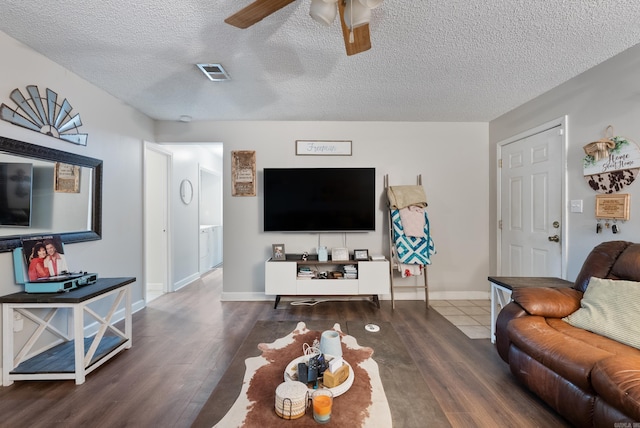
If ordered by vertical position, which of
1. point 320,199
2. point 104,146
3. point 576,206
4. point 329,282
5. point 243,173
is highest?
point 104,146

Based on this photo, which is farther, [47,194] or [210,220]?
[210,220]

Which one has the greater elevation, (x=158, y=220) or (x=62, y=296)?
(x=158, y=220)

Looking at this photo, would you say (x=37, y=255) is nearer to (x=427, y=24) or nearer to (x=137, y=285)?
(x=137, y=285)

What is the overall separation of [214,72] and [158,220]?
8.43 feet

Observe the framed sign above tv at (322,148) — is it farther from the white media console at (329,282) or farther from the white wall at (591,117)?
the white wall at (591,117)

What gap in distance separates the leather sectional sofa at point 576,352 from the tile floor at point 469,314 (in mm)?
777

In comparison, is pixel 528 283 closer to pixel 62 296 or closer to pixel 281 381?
pixel 281 381

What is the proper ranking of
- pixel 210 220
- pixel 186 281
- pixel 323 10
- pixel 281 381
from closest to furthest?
pixel 281 381 → pixel 323 10 → pixel 186 281 → pixel 210 220

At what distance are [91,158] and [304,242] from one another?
239 centimetres

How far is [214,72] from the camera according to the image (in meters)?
2.33

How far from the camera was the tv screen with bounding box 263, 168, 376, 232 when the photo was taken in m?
3.34

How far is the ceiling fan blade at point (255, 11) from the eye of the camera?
1262 millimetres

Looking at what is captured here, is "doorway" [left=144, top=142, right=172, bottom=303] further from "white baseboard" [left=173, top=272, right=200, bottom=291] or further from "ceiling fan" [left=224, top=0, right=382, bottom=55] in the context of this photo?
"ceiling fan" [left=224, top=0, right=382, bottom=55]

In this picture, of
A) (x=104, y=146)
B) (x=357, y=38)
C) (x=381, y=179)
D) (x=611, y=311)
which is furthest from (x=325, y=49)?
(x=611, y=311)
